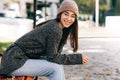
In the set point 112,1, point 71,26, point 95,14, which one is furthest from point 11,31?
point 112,1

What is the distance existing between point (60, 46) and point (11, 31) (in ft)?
55.5

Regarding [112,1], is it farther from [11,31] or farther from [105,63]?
[105,63]

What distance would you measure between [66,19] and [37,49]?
0.45 meters

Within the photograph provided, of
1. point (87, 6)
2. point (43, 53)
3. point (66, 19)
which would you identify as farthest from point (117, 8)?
point (43, 53)

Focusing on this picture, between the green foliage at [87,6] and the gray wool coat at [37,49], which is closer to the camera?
the gray wool coat at [37,49]

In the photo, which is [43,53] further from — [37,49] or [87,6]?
[87,6]

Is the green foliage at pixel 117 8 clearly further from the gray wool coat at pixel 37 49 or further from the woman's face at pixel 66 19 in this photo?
the gray wool coat at pixel 37 49

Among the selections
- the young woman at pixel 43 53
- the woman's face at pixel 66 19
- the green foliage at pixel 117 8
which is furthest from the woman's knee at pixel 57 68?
the green foliage at pixel 117 8

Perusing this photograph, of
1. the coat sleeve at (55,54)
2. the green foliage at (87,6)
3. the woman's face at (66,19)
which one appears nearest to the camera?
the coat sleeve at (55,54)

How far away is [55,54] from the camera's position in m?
5.05

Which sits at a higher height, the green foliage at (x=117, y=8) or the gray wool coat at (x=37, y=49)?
the gray wool coat at (x=37, y=49)

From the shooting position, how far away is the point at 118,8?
72188mm

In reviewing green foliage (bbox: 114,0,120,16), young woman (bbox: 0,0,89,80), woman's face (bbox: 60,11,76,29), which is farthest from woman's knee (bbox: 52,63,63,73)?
green foliage (bbox: 114,0,120,16)

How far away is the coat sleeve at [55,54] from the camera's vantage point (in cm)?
499
